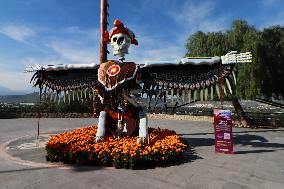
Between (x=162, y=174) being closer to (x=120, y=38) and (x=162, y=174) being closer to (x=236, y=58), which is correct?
(x=236, y=58)

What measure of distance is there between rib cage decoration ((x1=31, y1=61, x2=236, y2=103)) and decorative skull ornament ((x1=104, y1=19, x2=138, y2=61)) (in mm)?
885

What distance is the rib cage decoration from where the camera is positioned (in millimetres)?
9617

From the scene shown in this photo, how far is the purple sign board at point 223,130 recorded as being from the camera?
9.84 meters

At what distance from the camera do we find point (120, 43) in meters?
10.3

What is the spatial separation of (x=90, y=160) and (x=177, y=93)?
11.8ft

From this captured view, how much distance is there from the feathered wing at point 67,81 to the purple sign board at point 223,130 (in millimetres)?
4439

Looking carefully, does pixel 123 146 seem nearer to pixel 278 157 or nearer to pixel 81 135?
pixel 81 135

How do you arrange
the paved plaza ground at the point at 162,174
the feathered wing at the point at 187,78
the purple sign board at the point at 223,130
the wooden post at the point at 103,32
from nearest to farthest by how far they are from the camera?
the paved plaza ground at the point at 162,174, the feathered wing at the point at 187,78, the purple sign board at the point at 223,130, the wooden post at the point at 103,32

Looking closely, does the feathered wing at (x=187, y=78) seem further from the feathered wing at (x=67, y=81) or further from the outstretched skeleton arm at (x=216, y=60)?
the feathered wing at (x=67, y=81)

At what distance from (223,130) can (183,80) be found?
6.97 ft

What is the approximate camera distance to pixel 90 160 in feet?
28.1

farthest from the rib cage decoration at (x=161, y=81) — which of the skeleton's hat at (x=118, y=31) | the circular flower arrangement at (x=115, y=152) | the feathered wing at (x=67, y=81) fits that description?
the circular flower arrangement at (x=115, y=152)

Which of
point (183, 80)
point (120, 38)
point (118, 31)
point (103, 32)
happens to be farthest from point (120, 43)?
point (183, 80)

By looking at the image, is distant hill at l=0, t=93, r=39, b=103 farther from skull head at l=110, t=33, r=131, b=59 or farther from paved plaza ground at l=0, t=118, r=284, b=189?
skull head at l=110, t=33, r=131, b=59
